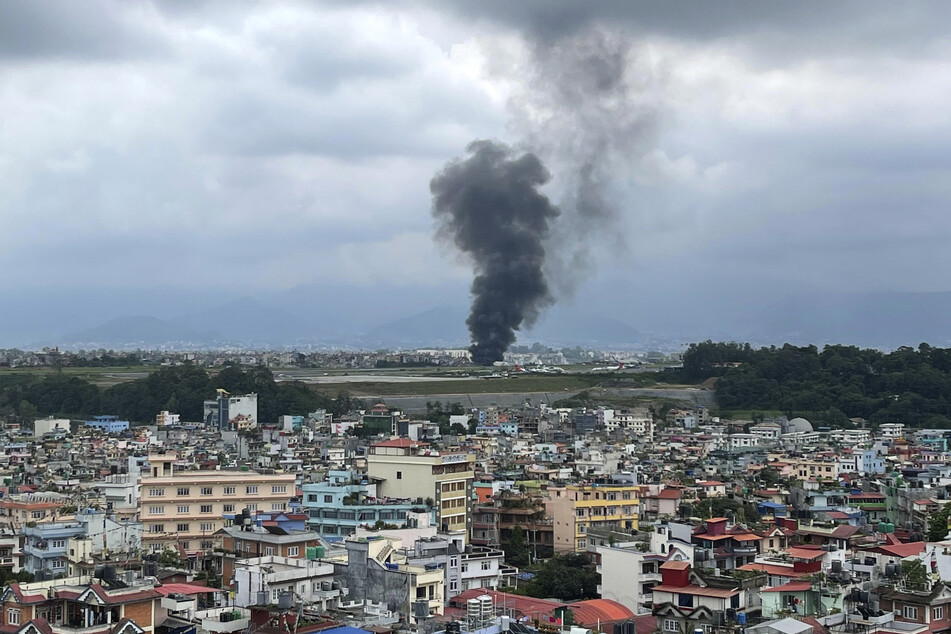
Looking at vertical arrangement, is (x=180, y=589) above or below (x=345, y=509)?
below

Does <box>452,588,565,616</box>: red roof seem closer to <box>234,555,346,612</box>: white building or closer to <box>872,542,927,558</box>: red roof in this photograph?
<box>234,555,346,612</box>: white building

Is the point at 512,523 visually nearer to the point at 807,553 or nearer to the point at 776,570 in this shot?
the point at 807,553

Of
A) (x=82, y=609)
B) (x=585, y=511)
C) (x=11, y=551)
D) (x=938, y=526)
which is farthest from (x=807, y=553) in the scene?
(x=11, y=551)

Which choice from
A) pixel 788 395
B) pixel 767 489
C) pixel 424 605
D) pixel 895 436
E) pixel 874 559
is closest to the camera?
pixel 424 605

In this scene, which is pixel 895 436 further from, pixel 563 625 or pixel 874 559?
pixel 563 625

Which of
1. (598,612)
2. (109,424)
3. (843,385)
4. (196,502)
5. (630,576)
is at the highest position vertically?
(843,385)

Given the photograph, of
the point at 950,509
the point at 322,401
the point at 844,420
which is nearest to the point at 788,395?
the point at 844,420

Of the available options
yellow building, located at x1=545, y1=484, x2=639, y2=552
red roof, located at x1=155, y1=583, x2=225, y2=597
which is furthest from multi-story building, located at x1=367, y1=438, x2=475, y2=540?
red roof, located at x1=155, y1=583, x2=225, y2=597
